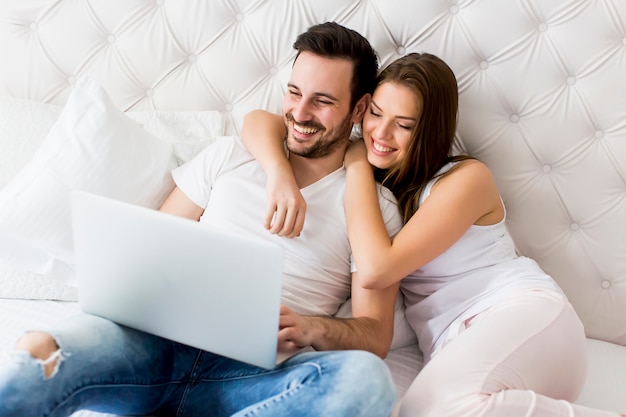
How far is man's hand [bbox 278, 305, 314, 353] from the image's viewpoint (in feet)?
3.66

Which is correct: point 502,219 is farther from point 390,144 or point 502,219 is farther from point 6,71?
point 6,71

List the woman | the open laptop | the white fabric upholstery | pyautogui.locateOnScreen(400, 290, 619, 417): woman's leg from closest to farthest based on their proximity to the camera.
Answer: the open laptop < pyautogui.locateOnScreen(400, 290, 619, 417): woman's leg < the woman < the white fabric upholstery

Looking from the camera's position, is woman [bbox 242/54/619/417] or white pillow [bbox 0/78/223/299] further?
white pillow [bbox 0/78/223/299]

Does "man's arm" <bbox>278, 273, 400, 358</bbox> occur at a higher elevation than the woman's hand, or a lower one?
lower

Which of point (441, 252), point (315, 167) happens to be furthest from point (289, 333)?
point (315, 167)

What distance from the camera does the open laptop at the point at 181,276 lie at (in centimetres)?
89

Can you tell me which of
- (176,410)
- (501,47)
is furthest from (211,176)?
(501,47)

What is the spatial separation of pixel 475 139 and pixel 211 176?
0.67 m

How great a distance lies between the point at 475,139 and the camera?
155 cm

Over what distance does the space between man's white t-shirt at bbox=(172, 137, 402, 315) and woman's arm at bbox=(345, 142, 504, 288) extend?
0.21ft

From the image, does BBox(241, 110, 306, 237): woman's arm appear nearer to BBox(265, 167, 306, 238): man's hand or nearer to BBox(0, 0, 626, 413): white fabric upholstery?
BBox(265, 167, 306, 238): man's hand

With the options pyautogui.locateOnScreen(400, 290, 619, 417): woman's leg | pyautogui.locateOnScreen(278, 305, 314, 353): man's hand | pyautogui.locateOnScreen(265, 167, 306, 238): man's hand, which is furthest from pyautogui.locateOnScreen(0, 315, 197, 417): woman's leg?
pyautogui.locateOnScreen(400, 290, 619, 417): woman's leg

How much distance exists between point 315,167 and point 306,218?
0.50 feet

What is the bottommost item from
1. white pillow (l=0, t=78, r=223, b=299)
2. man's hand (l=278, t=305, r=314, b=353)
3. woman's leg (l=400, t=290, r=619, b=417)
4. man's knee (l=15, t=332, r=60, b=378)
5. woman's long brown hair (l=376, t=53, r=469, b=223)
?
woman's leg (l=400, t=290, r=619, b=417)
